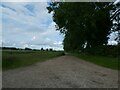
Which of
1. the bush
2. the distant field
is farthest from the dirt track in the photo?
the bush

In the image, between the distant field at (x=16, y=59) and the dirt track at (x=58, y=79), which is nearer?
the dirt track at (x=58, y=79)


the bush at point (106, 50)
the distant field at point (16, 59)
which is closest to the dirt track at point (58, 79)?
the distant field at point (16, 59)

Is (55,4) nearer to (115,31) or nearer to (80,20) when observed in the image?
(80,20)

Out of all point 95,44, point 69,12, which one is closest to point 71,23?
point 69,12

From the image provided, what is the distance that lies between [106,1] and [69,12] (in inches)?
195

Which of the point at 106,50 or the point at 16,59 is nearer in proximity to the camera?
the point at 16,59

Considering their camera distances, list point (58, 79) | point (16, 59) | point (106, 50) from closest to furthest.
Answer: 1. point (58, 79)
2. point (16, 59)
3. point (106, 50)

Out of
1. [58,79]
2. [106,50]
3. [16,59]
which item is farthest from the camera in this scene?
[106,50]

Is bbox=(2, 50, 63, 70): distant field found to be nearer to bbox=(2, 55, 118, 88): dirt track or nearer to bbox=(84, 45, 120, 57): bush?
bbox=(2, 55, 118, 88): dirt track

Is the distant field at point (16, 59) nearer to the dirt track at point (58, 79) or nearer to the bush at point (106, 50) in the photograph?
the dirt track at point (58, 79)

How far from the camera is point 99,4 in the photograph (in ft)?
74.6

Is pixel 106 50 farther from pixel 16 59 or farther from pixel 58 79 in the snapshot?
pixel 58 79

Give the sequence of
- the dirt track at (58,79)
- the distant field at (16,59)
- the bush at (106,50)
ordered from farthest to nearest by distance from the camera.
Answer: the bush at (106,50) < the distant field at (16,59) < the dirt track at (58,79)

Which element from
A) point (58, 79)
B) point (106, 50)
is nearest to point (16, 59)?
point (58, 79)
